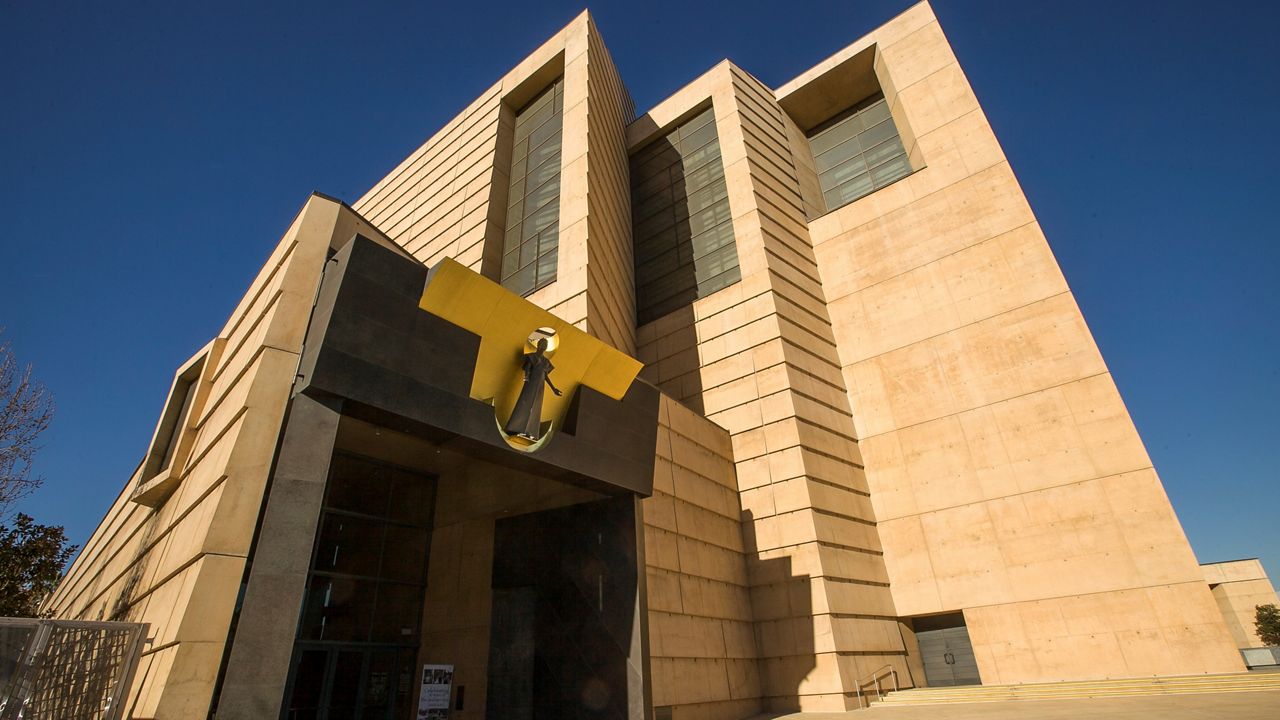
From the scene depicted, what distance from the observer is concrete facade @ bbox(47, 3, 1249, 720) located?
41.0 ft

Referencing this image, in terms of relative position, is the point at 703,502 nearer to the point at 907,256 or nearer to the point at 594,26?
the point at 907,256

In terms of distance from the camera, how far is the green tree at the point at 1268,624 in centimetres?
5150

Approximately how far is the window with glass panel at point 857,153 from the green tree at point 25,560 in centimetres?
3951

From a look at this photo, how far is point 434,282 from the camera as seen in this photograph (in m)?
10.6

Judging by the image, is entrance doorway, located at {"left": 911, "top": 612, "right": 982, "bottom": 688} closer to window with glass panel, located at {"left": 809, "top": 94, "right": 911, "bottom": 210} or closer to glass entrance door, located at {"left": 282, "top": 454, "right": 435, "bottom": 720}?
glass entrance door, located at {"left": 282, "top": 454, "right": 435, "bottom": 720}

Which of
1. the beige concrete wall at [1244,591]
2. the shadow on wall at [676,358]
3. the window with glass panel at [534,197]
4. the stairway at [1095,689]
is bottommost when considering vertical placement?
the stairway at [1095,689]

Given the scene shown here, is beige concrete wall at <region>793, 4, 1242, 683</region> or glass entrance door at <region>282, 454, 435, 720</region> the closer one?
glass entrance door at <region>282, 454, 435, 720</region>

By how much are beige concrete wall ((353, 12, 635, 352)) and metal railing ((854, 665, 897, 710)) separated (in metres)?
14.4

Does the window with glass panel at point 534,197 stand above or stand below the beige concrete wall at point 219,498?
above

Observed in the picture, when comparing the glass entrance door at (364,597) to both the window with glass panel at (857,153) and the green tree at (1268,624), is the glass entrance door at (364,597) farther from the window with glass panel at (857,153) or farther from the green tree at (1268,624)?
the green tree at (1268,624)

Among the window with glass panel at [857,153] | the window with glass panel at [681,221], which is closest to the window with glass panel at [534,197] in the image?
the window with glass panel at [681,221]

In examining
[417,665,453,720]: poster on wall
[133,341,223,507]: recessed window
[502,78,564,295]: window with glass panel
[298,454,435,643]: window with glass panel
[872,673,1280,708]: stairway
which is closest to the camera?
[133,341,223,507]: recessed window

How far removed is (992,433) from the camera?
21922mm

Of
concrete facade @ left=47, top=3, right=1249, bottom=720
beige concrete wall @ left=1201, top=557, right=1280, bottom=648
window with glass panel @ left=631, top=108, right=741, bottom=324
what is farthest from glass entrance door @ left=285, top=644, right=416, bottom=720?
beige concrete wall @ left=1201, top=557, right=1280, bottom=648
